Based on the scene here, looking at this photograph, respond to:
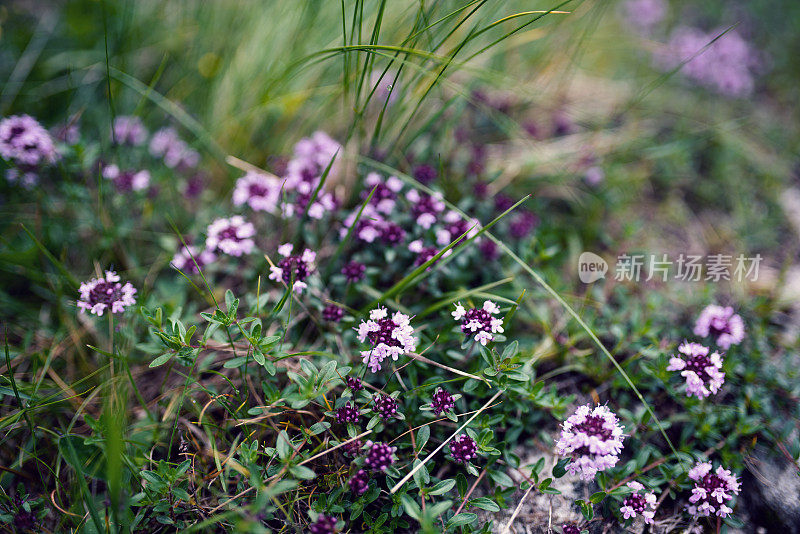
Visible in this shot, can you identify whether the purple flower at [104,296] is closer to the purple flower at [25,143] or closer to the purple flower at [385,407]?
the purple flower at [25,143]

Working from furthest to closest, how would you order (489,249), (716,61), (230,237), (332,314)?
(716,61), (489,249), (230,237), (332,314)

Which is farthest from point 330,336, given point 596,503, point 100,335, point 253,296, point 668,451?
point 668,451

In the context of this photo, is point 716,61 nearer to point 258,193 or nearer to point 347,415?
point 258,193

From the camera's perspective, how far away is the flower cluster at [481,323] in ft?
6.46

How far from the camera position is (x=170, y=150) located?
125 inches

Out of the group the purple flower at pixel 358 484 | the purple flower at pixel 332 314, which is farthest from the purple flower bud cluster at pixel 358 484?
the purple flower at pixel 332 314

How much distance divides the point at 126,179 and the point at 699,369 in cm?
326

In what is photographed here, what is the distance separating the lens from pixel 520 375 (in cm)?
201

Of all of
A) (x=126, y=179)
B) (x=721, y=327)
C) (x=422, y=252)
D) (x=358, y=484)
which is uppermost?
(x=126, y=179)

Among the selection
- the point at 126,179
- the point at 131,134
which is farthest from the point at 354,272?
the point at 131,134

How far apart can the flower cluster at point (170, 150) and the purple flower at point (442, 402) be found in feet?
7.98

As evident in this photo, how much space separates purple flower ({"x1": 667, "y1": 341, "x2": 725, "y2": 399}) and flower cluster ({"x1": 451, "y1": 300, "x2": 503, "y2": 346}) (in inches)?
36.0

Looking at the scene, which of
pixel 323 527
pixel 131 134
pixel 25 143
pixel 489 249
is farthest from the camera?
pixel 131 134

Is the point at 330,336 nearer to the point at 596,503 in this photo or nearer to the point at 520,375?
the point at 520,375
